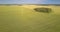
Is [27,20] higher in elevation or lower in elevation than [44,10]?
lower

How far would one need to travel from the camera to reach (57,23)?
3.99 feet

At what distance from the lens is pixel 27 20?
50.2 inches

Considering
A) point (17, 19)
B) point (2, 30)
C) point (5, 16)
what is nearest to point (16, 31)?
point (2, 30)

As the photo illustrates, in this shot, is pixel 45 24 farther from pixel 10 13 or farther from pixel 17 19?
pixel 10 13

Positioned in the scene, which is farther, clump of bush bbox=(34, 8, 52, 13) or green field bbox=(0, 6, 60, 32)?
clump of bush bbox=(34, 8, 52, 13)

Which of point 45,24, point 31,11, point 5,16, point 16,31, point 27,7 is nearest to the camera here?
point 16,31

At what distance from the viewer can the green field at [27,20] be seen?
3.67 ft

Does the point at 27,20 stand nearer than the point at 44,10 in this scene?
Yes

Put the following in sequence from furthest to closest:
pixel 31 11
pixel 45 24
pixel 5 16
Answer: pixel 31 11
pixel 5 16
pixel 45 24

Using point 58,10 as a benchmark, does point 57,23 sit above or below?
below

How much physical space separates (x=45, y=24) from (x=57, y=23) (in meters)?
0.13

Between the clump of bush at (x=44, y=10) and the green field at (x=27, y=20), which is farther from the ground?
the clump of bush at (x=44, y=10)

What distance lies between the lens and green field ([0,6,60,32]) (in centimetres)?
112

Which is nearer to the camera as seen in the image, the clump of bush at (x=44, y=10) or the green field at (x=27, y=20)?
the green field at (x=27, y=20)
